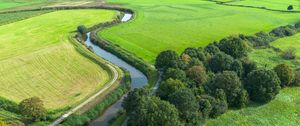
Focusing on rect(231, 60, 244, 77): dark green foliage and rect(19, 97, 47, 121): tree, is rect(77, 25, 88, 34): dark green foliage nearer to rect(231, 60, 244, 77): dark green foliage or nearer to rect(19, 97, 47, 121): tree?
rect(231, 60, 244, 77): dark green foliage

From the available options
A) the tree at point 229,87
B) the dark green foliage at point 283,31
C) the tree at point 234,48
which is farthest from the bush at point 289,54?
the tree at point 229,87

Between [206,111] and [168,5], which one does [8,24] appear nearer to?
[168,5]

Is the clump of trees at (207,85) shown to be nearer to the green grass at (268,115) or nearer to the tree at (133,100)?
the tree at (133,100)

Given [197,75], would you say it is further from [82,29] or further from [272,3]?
[272,3]

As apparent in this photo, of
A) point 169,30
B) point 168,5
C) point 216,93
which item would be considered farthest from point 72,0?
point 216,93

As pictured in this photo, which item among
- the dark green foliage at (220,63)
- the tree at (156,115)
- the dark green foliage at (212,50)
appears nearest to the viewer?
the tree at (156,115)

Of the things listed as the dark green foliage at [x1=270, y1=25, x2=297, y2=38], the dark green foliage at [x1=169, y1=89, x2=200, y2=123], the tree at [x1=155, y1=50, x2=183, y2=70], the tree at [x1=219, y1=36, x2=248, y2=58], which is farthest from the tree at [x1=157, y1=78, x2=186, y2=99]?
→ the dark green foliage at [x1=270, y1=25, x2=297, y2=38]
